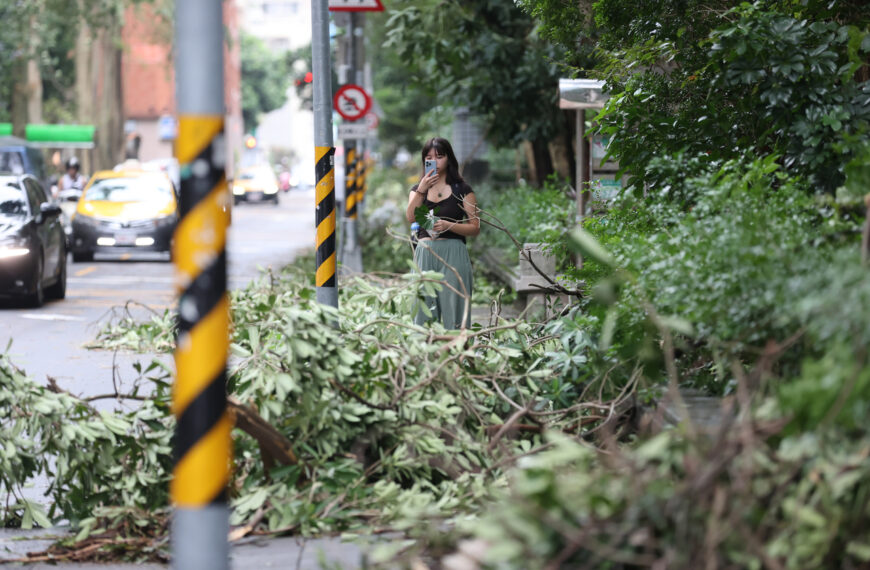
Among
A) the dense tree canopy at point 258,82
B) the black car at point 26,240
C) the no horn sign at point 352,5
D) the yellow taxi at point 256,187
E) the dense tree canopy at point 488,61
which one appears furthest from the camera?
the dense tree canopy at point 258,82

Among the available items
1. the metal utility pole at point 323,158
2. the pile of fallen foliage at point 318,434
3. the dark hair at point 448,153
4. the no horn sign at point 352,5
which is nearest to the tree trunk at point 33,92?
the no horn sign at point 352,5

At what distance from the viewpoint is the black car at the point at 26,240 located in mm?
16250

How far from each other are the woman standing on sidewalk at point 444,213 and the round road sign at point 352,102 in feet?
32.1

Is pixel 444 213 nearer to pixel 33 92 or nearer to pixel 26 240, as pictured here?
pixel 26 240

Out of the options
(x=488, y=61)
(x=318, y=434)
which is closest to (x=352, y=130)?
(x=488, y=61)

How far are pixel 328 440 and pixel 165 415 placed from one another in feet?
2.81

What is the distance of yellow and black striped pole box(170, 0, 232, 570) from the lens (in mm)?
3992

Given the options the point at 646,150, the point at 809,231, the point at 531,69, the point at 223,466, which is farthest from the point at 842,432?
the point at 531,69

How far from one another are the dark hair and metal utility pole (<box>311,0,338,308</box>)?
2.71 feet

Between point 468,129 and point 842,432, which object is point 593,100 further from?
point 468,129

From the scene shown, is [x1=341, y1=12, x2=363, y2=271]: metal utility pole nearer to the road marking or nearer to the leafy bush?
the leafy bush

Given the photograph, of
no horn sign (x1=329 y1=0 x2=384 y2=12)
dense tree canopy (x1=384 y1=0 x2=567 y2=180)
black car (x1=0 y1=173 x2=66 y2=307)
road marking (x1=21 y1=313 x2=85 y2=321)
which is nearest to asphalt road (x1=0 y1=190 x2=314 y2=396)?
road marking (x1=21 y1=313 x2=85 y2=321)

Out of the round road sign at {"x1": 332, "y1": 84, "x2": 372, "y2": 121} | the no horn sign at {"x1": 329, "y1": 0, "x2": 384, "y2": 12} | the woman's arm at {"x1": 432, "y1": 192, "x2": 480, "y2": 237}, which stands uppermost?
the no horn sign at {"x1": 329, "y1": 0, "x2": 384, "y2": 12}

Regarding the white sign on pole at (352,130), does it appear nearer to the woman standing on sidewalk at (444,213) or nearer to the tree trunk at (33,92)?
the woman standing on sidewalk at (444,213)
